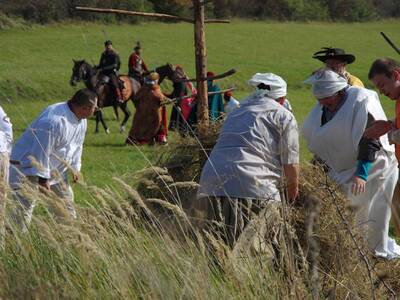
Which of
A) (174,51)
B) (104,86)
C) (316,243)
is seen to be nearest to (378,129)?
(316,243)

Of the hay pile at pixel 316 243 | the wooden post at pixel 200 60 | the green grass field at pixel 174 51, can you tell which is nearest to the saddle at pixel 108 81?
the green grass field at pixel 174 51

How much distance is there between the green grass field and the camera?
96.5ft

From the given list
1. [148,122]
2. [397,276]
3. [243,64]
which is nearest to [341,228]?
[397,276]

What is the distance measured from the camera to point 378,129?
6.09 meters

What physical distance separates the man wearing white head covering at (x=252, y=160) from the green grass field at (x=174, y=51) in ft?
37.5

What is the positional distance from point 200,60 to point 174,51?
117ft

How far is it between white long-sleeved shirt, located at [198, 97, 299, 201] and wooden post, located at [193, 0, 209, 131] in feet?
5.45

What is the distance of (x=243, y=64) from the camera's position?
4106cm

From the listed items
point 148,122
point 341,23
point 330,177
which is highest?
point 330,177

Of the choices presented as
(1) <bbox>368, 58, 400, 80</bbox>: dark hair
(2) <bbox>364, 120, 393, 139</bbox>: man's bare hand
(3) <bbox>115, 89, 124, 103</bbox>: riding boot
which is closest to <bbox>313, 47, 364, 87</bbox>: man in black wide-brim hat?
(1) <bbox>368, 58, 400, 80</bbox>: dark hair

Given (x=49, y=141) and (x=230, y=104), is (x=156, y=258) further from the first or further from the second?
(x=230, y=104)

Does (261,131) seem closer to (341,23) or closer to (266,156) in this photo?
(266,156)

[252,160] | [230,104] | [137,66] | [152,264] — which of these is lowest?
[137,66]

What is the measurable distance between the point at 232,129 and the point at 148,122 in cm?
1188
